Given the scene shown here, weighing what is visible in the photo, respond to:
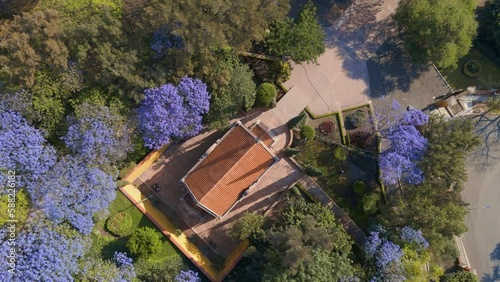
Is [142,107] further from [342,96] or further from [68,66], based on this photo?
[342,96]

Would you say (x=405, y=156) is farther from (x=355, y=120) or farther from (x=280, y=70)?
(x=280, y=70)

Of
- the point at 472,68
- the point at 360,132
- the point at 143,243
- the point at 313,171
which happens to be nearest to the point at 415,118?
the point at 360,132

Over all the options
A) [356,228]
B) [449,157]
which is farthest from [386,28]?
[356,228]

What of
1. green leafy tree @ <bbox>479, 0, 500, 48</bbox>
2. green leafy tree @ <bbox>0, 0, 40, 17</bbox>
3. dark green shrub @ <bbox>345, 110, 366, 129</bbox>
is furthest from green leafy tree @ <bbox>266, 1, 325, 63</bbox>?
green leafy tree @ <bbox>0, 0, 40, 17</bbox>

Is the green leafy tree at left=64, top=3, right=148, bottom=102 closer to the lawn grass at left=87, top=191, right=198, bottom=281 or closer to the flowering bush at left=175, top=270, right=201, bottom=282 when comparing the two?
the lawn grass at left=87, top=191, right=198, bottom=281

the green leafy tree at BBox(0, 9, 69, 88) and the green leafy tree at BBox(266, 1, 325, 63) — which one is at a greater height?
the green leafy tree at BBox(266, 1, 325, 63)
